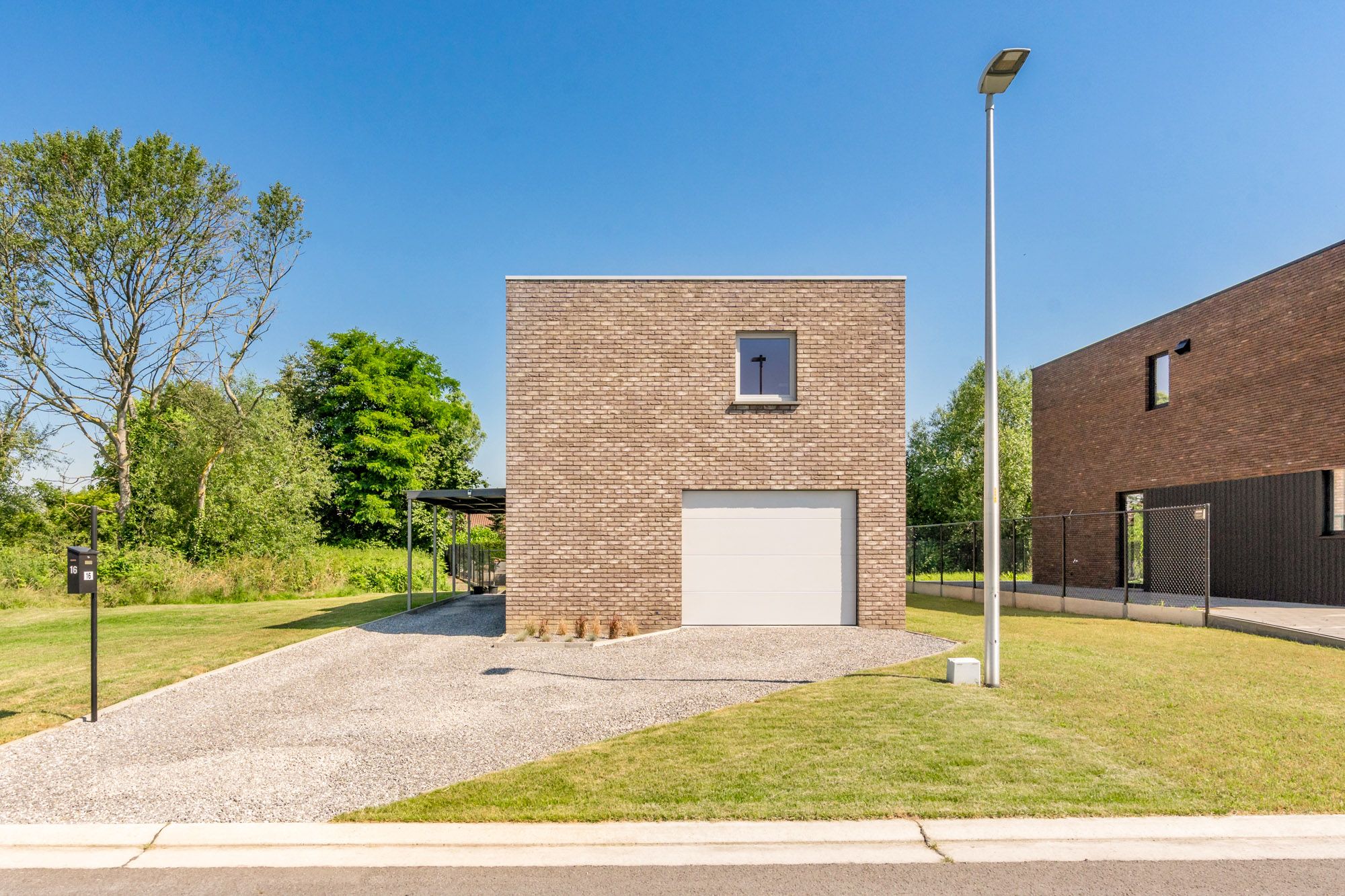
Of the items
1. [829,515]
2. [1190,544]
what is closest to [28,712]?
[829,515]

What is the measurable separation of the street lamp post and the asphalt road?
12.1 feet

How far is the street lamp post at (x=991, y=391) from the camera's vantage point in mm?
7551

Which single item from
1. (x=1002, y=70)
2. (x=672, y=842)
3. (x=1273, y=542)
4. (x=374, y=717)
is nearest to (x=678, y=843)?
(x=672, y=842)

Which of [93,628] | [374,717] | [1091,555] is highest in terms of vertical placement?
[93,628]

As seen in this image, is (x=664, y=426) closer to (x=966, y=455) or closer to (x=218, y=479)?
(x=218, y=479)

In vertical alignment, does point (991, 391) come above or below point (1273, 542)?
above

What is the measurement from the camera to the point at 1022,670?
841cm

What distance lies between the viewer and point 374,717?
7156 millimetres

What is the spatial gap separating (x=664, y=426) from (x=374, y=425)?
2743 centimetres

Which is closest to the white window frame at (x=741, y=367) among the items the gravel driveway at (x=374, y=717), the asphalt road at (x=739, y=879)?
the gravel driveway at (x=374, y=717)

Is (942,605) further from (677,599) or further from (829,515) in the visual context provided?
(677,599)

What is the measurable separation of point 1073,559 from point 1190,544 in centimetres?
659

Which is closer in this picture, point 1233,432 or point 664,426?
point 664,426

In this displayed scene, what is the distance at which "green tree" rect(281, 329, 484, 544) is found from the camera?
35.8 metres
